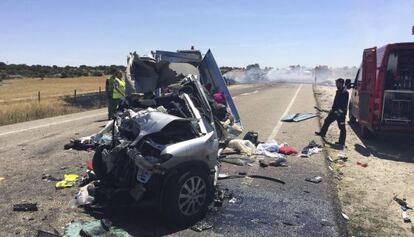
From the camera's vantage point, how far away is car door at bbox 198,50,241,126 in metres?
11.7

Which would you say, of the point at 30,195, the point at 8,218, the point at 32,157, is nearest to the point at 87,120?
the point at 32,157

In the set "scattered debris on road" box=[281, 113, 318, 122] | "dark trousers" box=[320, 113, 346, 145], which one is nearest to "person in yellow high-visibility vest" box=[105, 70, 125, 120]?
"scattered debris on road" box=[281, 113, 318, 122]

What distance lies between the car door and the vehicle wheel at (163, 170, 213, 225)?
19.8ft

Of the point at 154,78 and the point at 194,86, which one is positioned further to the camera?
the point at 154,78

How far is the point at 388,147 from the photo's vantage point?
11.7 m

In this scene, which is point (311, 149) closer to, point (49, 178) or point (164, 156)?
point (49, 178)

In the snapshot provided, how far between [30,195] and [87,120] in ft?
33.9

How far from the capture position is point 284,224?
18.5 feet

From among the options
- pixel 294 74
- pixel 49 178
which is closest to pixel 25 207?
pixel 49 178

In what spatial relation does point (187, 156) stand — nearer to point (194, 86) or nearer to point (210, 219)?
point (210, 219)

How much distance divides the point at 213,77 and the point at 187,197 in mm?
6608

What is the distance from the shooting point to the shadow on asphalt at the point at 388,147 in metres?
10.5

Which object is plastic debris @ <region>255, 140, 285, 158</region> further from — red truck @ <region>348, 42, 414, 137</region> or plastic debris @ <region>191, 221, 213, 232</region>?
plastic debris @ <region>191, 221, 213, 232</region>

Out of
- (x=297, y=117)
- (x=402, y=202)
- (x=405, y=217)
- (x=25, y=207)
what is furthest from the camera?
(x=297, y=117)
